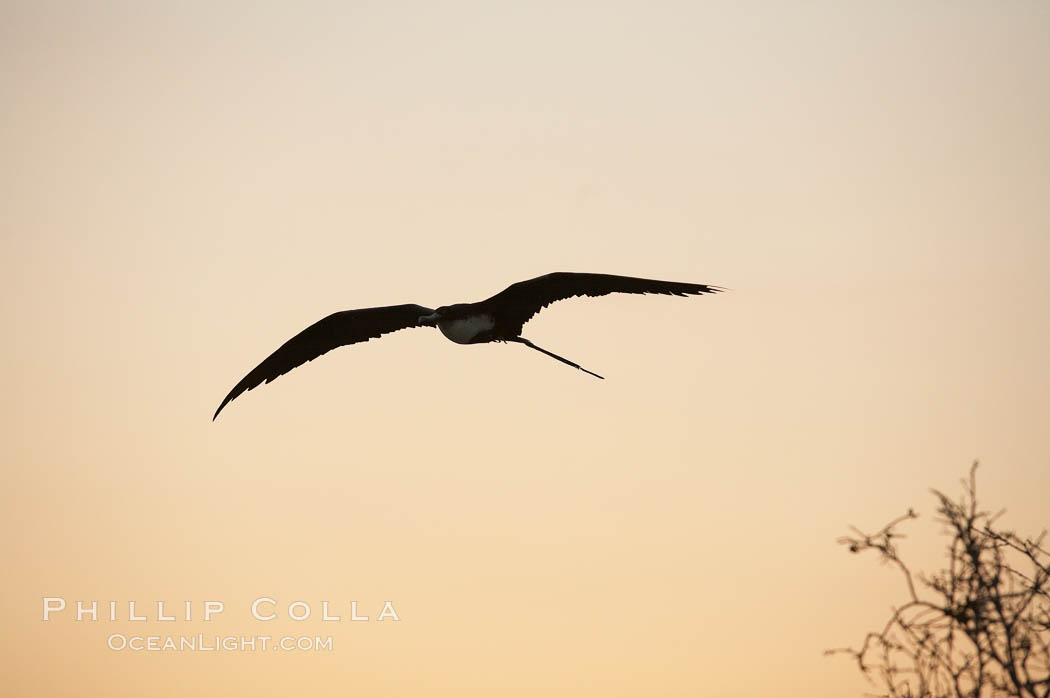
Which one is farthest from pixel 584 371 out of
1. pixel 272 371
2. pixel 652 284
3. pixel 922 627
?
pixel 922 627

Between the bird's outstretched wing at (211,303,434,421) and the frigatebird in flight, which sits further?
the bird's outstretched wing at (211,303,434,421)

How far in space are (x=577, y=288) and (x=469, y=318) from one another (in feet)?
4.08

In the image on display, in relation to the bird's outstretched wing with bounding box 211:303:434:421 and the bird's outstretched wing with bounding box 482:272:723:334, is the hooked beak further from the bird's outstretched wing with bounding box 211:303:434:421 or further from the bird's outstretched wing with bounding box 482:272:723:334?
the bird's outstretched wing with bounding box 482:272:723:334

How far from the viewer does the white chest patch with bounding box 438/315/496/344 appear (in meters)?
14.5

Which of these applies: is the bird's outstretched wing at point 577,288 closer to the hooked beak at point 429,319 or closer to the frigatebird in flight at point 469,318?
the frigatebird in flight at point 469,318

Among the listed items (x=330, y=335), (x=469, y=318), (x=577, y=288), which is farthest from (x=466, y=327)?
(x=330, y=335)

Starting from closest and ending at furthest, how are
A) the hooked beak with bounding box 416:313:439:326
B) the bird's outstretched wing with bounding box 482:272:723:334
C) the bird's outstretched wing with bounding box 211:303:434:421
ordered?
the bird's outstretched wing with bounding box 482:272:723:334
the hooked beak with bounding box 416:313:439:326
the bird's outstretched wing with bounding box 211:303:434:421

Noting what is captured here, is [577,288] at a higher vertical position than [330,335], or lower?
lower

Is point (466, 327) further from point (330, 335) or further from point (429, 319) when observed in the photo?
point (330, 335)

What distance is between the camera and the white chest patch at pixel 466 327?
47.7 ft

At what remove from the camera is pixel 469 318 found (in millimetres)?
14562

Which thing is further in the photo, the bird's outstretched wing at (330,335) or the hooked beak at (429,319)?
the bird's outstretched wing at (330,335)

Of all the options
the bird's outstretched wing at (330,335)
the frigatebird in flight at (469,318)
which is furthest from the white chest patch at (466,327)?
the bird's outstretched wing at (330,335)

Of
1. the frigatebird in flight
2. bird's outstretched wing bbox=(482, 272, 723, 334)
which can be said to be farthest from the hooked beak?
bird's outstretched wing bbox=(482, 272, 723, 334)
